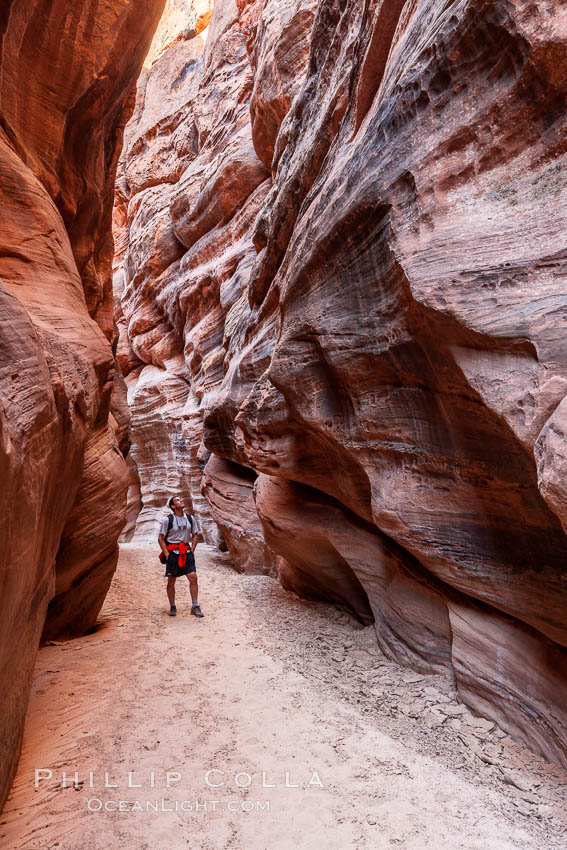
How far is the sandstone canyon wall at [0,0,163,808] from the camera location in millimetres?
2877

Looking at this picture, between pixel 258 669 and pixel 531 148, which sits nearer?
pixel 531 148

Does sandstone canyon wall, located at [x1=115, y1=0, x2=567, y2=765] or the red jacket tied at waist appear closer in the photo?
sandstone canyon wall, located at [x1=115, y1=0, x2=567, y2=765]

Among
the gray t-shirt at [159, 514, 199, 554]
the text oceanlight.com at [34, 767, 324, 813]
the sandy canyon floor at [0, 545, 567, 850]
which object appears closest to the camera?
the sandy canyon floor at [0, 545, 567, 850]

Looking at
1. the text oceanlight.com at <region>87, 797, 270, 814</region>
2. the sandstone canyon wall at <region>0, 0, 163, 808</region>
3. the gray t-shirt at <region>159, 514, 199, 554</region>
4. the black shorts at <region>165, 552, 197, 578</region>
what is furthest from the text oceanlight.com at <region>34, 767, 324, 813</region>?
the gray t-shirt at <region>159, 514, 199, 554</region>

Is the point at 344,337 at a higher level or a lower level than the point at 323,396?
higher

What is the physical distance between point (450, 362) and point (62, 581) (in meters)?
5.28

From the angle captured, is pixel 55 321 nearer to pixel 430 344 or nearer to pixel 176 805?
pixel 430 344

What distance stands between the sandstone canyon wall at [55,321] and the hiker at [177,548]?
733mm

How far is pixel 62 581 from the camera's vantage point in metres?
5.84

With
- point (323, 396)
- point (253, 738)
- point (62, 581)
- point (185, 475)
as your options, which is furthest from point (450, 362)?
point (185, 475)

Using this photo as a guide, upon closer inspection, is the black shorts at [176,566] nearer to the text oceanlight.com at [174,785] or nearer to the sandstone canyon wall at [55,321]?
Answer: the sandstone canyon wall at [55,321]

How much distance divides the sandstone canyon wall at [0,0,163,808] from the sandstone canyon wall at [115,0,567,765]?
2529 mm

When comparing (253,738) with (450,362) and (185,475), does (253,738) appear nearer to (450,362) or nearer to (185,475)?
(450,362)

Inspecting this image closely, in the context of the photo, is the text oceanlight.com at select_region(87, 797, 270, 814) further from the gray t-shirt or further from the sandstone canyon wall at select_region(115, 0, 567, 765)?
the gray t-shirt
